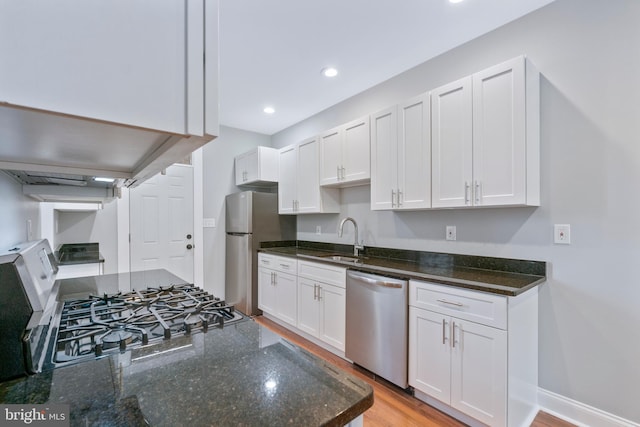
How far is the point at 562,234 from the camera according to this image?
1.87m

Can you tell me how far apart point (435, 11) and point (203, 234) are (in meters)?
3.56

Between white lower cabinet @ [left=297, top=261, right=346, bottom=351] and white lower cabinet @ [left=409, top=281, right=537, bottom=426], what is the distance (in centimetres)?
72

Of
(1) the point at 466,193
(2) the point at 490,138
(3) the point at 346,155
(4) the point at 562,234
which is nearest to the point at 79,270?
(3) the point at 346,155

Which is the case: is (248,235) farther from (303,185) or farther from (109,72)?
(109,72)

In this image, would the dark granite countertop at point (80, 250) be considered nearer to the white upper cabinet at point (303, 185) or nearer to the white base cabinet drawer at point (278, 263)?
the white base cabinet drawer at point (278, 263)

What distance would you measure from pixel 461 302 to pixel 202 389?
1569mm

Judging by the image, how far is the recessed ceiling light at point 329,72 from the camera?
2738 millimetres

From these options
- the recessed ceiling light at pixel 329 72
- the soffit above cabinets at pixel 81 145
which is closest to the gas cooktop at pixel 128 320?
the soffit above cabinets at pixel 81 145

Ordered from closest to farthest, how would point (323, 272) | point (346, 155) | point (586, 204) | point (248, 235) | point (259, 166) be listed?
point (586, 204) → point (323, 272) → point (346, 155) → point (248, 235) → point (259, 166)

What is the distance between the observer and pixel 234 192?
4.37m

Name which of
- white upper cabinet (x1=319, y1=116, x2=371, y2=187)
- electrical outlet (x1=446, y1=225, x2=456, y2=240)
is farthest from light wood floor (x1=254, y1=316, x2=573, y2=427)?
white upper cabinet (x1=319, y1=116, x2=371, y2=187)

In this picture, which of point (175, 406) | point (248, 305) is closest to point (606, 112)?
point (175, 406)

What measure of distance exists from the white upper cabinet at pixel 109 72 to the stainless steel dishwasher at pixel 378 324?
1.86 m

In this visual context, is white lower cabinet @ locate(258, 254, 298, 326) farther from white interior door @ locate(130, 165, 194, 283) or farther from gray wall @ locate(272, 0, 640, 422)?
gray wall @ locate(272, 0, 640, 422)
